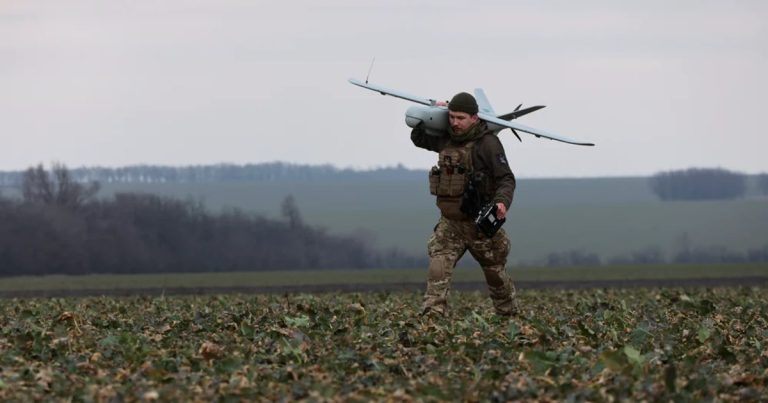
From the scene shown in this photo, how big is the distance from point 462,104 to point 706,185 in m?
92.9

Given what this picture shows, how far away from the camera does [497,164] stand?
1561cm

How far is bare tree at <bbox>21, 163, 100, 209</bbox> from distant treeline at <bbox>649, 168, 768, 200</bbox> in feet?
152

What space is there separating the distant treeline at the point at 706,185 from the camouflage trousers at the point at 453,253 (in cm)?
8784

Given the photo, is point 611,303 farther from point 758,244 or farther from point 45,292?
point 758,244

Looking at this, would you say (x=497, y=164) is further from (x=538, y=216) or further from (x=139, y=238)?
(x=538, y=216)

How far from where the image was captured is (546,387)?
10.1 m

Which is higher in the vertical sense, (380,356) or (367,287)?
(380,356)

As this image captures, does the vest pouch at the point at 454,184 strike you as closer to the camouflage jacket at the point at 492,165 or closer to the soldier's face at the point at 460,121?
the camouflage jacket at the point at 492,165

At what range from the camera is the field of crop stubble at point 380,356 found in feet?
32.4

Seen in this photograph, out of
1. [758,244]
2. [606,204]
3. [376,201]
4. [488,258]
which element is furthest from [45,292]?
[606,204]

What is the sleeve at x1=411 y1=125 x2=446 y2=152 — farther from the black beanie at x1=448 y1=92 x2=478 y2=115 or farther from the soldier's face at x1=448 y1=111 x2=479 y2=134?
the black beanie at x1=448 y1=92 x2=478 y2=115

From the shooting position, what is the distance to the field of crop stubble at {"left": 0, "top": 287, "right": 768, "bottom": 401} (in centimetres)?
988

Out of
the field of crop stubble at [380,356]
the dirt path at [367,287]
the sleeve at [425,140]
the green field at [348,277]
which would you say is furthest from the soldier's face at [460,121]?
the green field at [348,277]

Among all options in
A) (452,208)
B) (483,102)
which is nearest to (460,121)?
(452,208)
